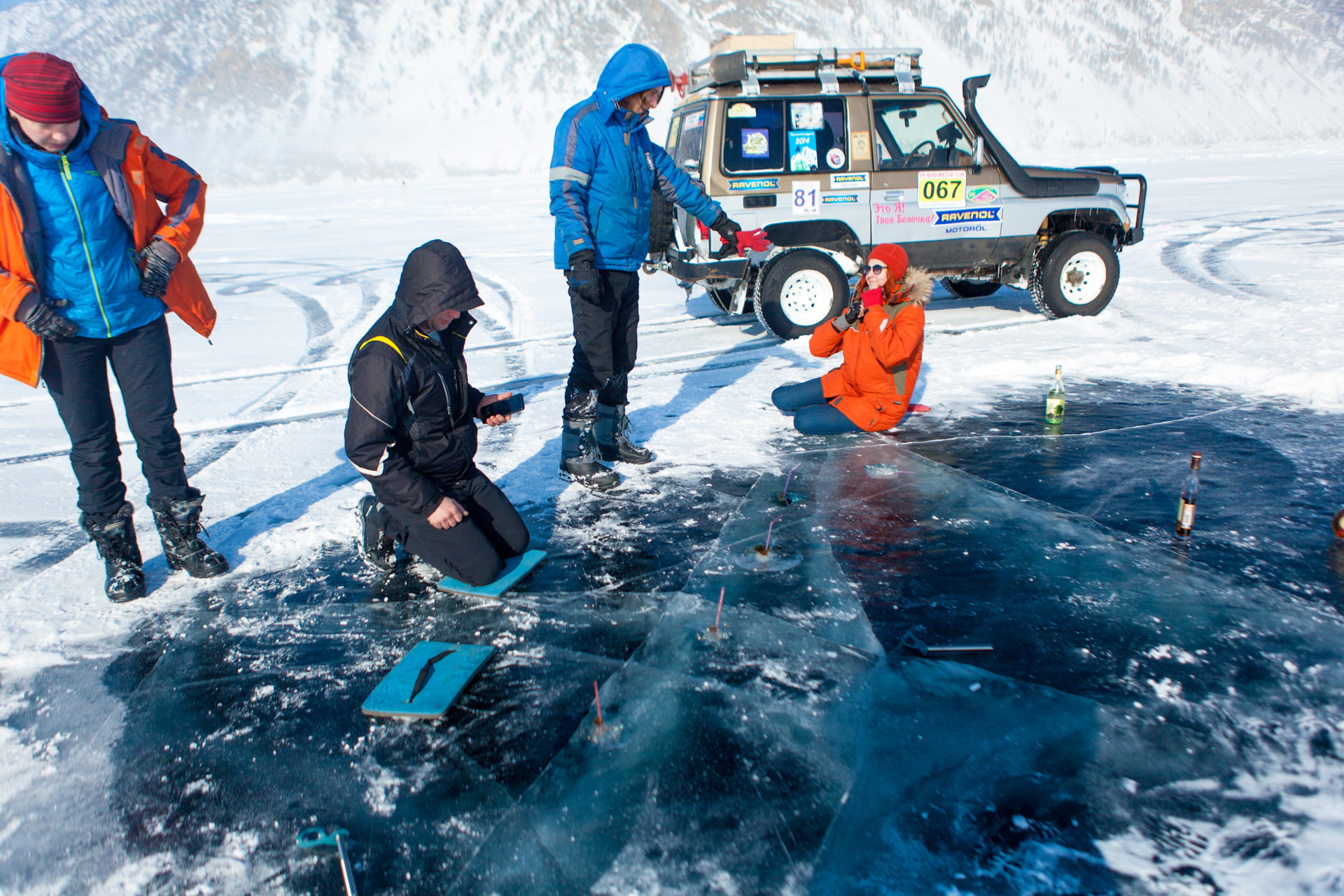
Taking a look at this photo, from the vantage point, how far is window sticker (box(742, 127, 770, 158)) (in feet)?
22.7

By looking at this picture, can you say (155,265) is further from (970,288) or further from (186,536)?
(970,288)

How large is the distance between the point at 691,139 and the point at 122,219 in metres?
5.29

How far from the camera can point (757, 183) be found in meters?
6.94

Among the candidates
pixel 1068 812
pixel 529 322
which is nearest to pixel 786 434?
pixel 1068 812

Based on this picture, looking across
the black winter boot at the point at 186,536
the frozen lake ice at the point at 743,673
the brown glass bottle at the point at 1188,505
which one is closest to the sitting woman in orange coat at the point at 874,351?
the frozen lake ice at the point at 743,673

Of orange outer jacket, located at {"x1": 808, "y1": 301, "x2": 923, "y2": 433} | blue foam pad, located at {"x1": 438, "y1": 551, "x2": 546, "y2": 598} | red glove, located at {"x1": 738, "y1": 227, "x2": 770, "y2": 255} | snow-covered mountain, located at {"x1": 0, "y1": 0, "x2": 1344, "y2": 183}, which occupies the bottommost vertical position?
blue foam pad, located at {"x1": 438, "y1": 551, "x2": 546, "y2": 598}

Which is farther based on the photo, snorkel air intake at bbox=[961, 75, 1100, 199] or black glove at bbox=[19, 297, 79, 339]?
snorkel air intake at bbox=[961, 75, 1100, 199]

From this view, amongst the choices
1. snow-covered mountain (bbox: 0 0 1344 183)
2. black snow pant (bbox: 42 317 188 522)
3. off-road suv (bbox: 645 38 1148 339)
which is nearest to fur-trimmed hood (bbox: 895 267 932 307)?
off-road suv (bbox: 645 38 1148 339)

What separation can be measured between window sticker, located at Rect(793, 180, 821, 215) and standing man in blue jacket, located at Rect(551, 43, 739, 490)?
109 inches

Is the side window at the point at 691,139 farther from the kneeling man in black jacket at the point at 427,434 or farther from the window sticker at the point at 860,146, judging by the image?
the kneeling man in black jacket at the point at 427,434

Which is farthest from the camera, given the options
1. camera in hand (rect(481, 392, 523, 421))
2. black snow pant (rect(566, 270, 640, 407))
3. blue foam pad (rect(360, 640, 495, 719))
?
black snow pant (rect(566, 270, 640, 407))

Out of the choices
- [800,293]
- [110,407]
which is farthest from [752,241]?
[110,407]

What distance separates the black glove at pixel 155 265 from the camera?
3.00 m

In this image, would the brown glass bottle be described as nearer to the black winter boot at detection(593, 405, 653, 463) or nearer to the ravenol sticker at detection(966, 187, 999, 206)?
the black winter boot at detection(593, 405, 653, 463)
